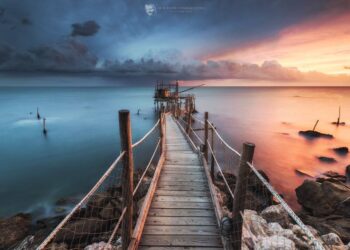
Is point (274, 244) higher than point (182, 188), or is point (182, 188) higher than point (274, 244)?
point (182, 188)

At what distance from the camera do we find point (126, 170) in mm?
2826

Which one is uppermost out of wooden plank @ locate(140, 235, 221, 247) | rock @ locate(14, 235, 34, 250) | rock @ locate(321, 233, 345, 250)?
wooden plank @ locate(140, 235, 221, 247)

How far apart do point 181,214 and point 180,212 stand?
6 centimetres

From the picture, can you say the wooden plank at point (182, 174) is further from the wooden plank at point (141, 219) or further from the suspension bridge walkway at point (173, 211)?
the wooden plank at point (141, 219)

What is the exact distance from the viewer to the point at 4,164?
14609mm

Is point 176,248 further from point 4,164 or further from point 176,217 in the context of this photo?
point 4,164

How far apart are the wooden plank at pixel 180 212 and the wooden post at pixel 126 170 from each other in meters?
0.95

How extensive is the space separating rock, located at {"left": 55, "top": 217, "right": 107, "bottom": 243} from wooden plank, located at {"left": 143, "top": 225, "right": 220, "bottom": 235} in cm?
354

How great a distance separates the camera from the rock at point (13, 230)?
653 centimetres

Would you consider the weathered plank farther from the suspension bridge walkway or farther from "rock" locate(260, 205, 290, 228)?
"rock" locate(260, 205, 290, 228)

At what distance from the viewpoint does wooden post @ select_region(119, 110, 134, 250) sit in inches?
106

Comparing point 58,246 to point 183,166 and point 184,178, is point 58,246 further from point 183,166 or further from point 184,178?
point 183,166

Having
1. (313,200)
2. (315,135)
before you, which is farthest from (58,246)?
A: (315,135)

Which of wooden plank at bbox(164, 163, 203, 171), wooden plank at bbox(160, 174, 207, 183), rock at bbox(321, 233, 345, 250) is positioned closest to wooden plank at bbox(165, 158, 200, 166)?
wooden plank at bbox(164, 163, 203, 171)
